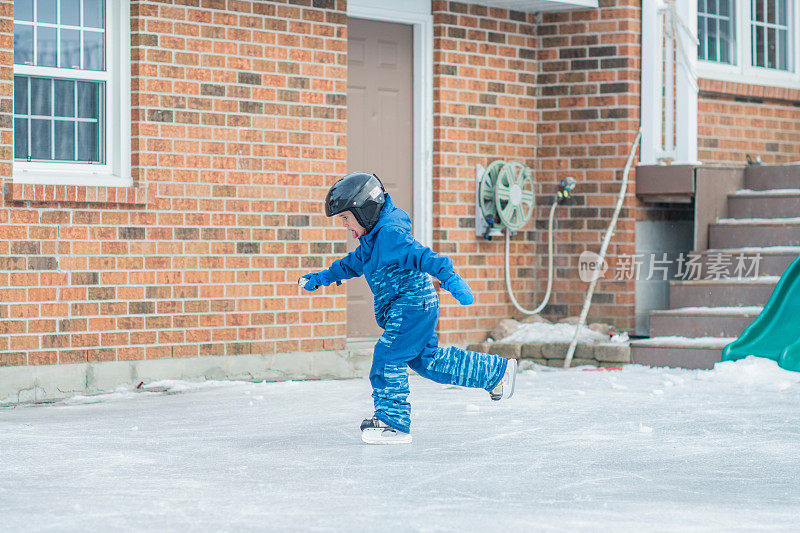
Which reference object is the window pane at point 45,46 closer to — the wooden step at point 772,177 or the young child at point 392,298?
the young child at point 392,298

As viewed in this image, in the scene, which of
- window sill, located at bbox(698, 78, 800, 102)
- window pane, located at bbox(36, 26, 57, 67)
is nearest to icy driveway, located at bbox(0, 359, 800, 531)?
window pane, located at bbox(36, 26, 57, 67)

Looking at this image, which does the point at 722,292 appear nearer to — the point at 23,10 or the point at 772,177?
the point at 772,177

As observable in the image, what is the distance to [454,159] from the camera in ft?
35.7

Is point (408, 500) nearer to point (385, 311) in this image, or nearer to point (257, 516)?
point (257, 516)

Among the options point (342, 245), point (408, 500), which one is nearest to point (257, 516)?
point (408, 500)

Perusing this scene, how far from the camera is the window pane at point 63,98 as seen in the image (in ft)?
28.6

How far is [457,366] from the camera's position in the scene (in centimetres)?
666

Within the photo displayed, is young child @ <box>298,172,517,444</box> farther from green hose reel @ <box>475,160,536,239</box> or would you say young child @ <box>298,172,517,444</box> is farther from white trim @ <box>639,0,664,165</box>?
white trim @ <box>639,0,664,165</box>

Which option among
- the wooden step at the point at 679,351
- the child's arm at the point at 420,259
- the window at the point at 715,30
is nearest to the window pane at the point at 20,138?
the child's arm at the point at 420,259

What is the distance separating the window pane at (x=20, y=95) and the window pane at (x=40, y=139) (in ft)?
0.35

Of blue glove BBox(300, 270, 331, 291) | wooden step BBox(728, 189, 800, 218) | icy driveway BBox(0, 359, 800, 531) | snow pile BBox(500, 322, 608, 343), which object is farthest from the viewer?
wooden step BBox(728, 189, 800, 218)

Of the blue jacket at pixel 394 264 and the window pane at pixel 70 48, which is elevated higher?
the window pane at pixel 70 48

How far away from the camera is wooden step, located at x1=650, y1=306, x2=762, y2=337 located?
396 inches

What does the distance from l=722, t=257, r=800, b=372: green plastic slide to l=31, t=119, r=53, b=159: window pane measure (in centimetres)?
531
